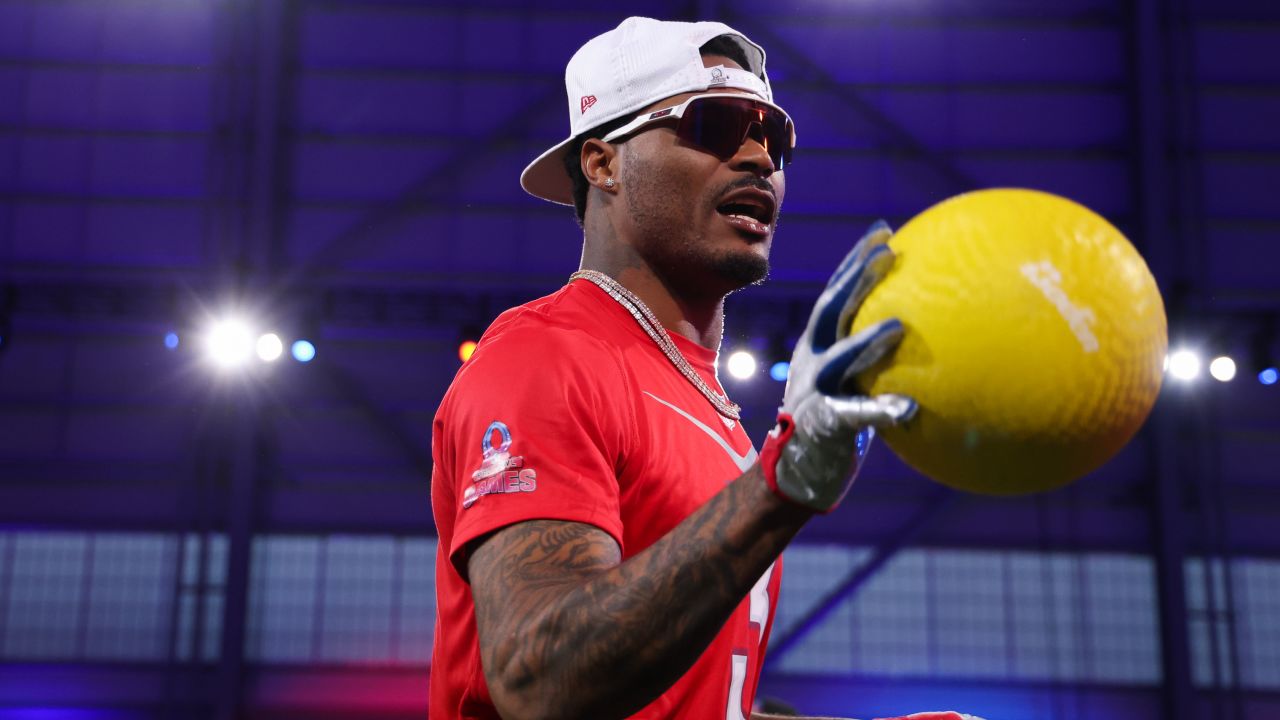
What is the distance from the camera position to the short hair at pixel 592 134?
8.90 ft

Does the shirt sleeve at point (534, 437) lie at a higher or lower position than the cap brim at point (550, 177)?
lower

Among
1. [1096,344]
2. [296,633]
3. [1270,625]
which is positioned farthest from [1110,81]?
[1096,344]

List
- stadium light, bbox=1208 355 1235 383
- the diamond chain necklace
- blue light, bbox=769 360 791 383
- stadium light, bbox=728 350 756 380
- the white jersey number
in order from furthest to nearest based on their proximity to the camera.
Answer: stadium light, bbox=1208 355 1235 383, blue light, bbox=769 360 791 383, stadium light, bbox=728 350 756 380, the diamond chain necklace, the white jersey number

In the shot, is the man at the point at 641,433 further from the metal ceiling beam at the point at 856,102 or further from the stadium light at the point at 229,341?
the metal ceiling beam at the point at 856,102

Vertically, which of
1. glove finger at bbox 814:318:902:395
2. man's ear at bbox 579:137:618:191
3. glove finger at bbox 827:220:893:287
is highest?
man's ear at bbox 579:137:618:191

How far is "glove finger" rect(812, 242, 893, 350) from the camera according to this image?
1698 millimetres

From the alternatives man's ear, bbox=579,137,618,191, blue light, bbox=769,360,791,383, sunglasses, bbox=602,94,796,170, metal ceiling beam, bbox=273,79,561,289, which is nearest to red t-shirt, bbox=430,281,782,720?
man's ear, bbox=579,137,618,191

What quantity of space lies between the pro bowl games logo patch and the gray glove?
392mm

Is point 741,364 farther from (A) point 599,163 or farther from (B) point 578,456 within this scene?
(B) point 578,456

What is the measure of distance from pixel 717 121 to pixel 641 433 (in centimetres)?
82

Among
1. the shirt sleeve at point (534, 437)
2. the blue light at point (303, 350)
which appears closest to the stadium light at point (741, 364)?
the blue light at point (303, 350)

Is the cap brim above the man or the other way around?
above

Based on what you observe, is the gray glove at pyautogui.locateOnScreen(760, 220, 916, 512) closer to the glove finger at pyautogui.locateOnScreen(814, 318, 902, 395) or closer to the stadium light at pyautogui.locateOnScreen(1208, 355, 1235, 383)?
the glove finger at pyautogui.locateOnScreen(814, 318, 902, 395)

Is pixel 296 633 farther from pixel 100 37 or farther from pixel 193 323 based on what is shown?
pixel 100 37
